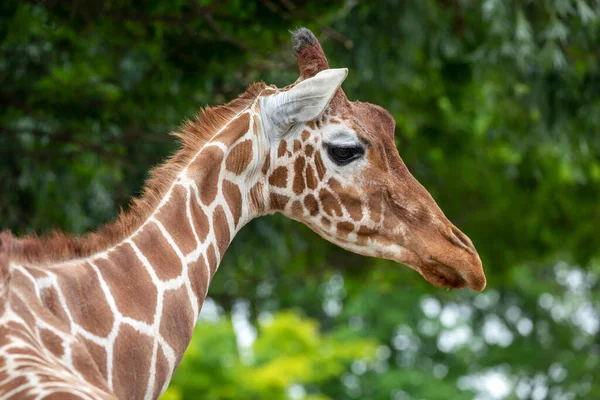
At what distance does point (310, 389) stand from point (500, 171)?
1307 centimetres

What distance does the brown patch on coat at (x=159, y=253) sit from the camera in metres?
4.82

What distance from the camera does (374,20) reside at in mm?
9945

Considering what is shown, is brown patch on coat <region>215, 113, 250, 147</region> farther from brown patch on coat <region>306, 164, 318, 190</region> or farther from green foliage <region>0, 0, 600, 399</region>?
green foliage <region>0, 0, 600, 399</region>

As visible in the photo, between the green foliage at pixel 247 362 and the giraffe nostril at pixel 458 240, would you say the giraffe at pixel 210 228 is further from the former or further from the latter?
the green foliage at pixel 247 362

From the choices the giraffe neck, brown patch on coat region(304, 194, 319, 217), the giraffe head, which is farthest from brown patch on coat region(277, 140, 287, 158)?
brown patch on coat region(304, 194, 319, 217)

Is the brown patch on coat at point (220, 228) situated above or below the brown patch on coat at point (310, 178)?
below

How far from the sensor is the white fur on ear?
5.31 meters

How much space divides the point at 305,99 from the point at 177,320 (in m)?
1.23

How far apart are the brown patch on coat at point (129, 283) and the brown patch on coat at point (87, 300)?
0.23 feet

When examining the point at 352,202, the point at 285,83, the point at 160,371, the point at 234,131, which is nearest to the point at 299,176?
the point at 352,202

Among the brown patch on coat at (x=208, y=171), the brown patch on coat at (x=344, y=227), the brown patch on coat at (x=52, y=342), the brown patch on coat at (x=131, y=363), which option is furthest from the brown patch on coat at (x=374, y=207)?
the brown patch on coat at (x=52, y=342)

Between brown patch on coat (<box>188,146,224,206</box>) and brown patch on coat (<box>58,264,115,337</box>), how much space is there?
0.81 metres

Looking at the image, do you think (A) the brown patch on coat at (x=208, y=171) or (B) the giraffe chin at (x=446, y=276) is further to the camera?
(B) the giraffe chin at (x=446, y=276)

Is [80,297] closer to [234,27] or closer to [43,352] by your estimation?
[43,352]
